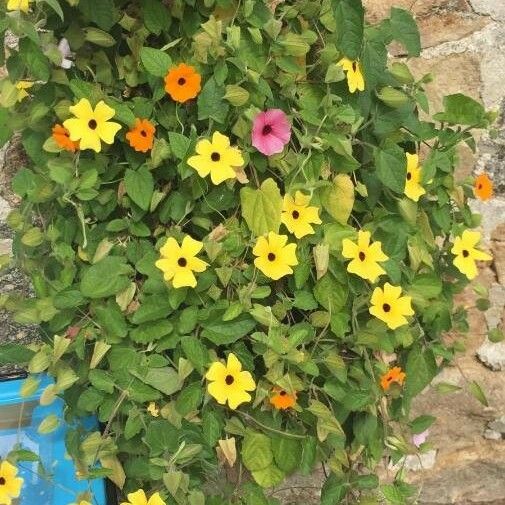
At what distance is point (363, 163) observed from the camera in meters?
1.25

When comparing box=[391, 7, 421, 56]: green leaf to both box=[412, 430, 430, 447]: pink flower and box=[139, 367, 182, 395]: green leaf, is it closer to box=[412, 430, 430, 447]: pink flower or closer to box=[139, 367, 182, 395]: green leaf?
box=[139, 367, 182, 395]: green leaf

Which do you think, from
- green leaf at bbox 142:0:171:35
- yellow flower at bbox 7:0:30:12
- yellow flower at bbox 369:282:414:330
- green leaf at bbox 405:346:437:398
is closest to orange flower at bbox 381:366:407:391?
green leaf at bbox 405:346:437:398

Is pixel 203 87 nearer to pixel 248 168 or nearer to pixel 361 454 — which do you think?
pixel 248 168

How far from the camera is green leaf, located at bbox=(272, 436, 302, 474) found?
1.25 meters

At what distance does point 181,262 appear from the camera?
112cm

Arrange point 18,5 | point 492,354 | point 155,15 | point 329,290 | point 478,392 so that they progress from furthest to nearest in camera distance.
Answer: point 492,354, point 478,392, point 329,290, point 155,15, point 18,5

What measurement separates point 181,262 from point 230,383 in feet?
0.69

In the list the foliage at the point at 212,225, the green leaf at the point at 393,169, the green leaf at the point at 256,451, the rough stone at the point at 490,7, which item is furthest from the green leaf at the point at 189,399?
the rough stone at the point at 490,7

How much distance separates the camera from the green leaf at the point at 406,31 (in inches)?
46.6

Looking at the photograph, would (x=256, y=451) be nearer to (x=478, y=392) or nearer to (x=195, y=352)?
(x=195, y=352)

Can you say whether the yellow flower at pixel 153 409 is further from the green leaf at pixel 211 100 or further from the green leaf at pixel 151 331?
the green leaf at pixel 211 100

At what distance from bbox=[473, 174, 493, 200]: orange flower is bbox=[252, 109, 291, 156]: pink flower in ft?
1.43

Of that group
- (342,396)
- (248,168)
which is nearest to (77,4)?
(248,168)

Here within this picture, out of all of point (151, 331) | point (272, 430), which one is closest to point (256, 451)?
point (272, 430)
